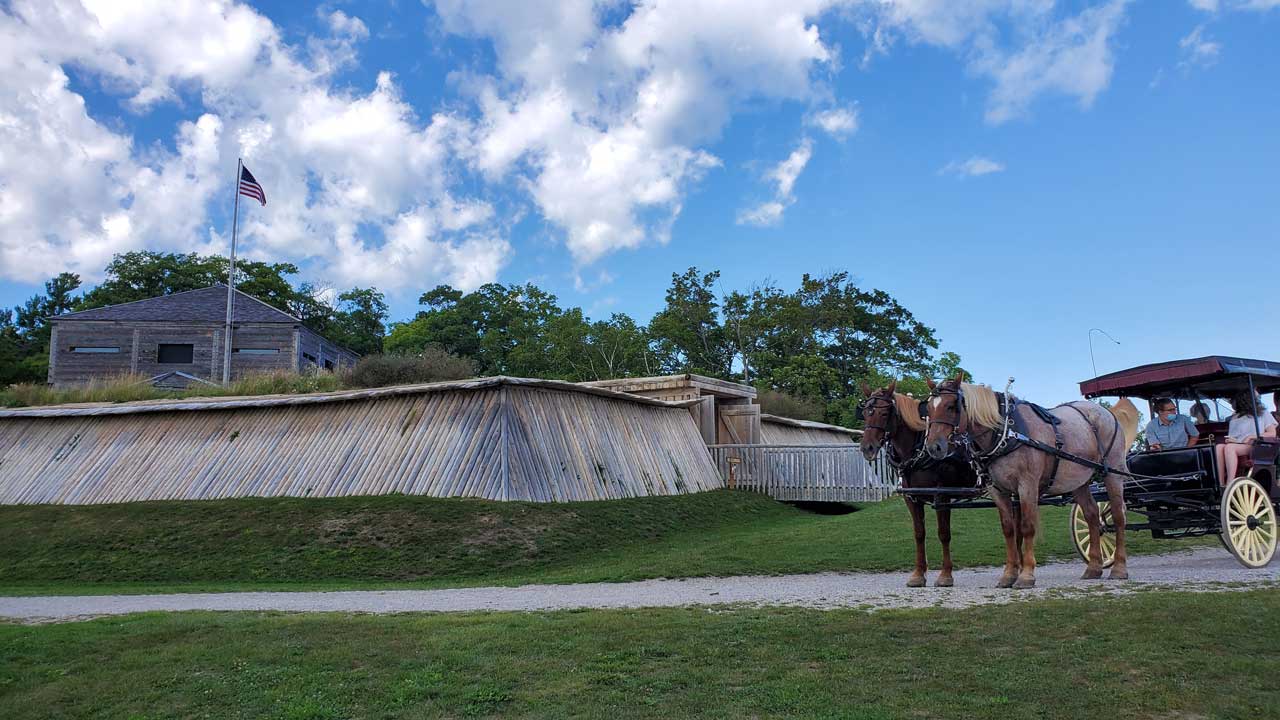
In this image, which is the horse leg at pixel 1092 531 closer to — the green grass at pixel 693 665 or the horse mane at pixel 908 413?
the green grass at pixel 693 665

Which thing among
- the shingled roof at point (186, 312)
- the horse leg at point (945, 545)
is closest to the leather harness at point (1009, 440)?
the horse leg at point (945, 545)

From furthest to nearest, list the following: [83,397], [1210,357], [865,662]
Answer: [83,397] → [1210,357] → [865,662]

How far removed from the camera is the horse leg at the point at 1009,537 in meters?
9.07

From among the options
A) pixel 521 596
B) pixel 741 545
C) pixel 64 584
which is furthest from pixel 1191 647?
pixel 64 584

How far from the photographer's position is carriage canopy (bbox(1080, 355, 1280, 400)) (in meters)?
10.5

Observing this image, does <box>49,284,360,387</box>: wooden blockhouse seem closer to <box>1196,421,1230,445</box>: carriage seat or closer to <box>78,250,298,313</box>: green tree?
<box>78,250,298,313</box>: green tree

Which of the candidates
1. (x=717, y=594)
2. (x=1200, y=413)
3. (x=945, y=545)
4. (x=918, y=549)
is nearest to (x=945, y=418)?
(x=945, y=545)

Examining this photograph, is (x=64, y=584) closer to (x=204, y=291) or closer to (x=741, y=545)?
(x=741, y=545)

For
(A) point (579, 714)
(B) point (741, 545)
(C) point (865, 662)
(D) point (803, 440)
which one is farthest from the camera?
(D) point (803, 440)

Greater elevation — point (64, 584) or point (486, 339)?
point (486, 339)

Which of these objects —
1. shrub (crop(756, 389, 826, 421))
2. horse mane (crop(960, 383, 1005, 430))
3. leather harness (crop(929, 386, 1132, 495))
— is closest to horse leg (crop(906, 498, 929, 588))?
leather harness (crop(929, 386, 1132, 495))

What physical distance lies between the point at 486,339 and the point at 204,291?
51.6 feet

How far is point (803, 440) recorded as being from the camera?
101ft

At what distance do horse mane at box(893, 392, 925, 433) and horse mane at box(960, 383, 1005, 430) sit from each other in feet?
2.46
